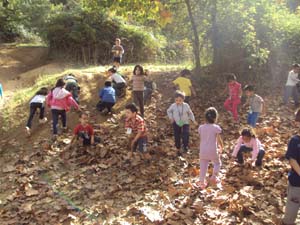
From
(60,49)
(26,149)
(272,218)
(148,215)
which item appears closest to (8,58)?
(60,49)

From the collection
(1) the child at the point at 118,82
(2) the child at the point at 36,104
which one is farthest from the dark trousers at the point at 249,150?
(2) the child at the point at 36,104

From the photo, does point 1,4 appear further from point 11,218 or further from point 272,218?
point 272,218

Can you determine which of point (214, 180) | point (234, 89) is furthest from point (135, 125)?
point (234, 89)

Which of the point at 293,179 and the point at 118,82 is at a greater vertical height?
the point at 118,82

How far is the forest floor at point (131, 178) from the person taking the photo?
20.9ft

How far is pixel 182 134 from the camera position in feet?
27.9

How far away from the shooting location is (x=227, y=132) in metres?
10.1


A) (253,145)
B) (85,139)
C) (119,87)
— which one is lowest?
(85,139)

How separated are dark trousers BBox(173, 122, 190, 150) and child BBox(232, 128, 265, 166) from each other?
4.02 feet

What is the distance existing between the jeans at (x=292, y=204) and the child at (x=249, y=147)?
208cm

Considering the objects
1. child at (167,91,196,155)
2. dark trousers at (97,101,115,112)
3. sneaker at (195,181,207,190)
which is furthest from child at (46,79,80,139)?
sneaker at (195,181,207,190)

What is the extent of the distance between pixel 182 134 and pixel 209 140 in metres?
1.96

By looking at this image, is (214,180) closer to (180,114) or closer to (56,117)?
(180,114)

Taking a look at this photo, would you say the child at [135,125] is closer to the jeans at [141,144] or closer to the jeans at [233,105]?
the jeans at [141,144]
